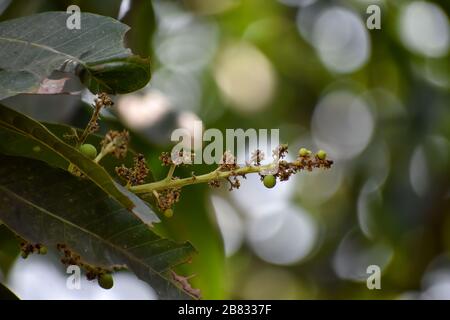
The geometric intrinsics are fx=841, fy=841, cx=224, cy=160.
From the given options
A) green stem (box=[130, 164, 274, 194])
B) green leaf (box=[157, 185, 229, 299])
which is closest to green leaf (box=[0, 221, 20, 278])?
green stem (box=[130, 164, 274, 194])

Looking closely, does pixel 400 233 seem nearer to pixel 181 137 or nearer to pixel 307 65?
pixel 307 65

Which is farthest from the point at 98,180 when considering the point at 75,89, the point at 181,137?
the point at 181,137

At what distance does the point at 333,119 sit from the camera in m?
3.74

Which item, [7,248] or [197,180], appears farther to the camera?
[7,248]

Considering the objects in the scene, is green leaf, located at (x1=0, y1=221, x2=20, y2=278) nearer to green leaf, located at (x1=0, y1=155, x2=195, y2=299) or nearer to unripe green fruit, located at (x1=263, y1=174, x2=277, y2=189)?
green leaf, located at (x1=0, y1=155, x2=195, y2=299)

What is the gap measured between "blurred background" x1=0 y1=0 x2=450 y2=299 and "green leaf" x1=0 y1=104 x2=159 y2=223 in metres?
1.68

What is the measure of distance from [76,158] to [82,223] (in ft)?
0.33

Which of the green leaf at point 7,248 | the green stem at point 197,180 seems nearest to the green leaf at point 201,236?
the green leaf at point 7,248

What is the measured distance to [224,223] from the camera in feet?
11.5

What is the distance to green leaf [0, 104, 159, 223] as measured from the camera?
1.11m

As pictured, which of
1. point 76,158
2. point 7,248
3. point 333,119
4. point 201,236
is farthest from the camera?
point 333,119

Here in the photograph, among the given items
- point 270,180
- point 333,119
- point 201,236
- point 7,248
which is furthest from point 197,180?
point 333,119

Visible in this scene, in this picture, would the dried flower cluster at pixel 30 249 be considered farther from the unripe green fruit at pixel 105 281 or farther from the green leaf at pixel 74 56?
the green leaf at pixel 74 56

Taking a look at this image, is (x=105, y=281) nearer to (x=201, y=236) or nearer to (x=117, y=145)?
(x=117, y=145)
